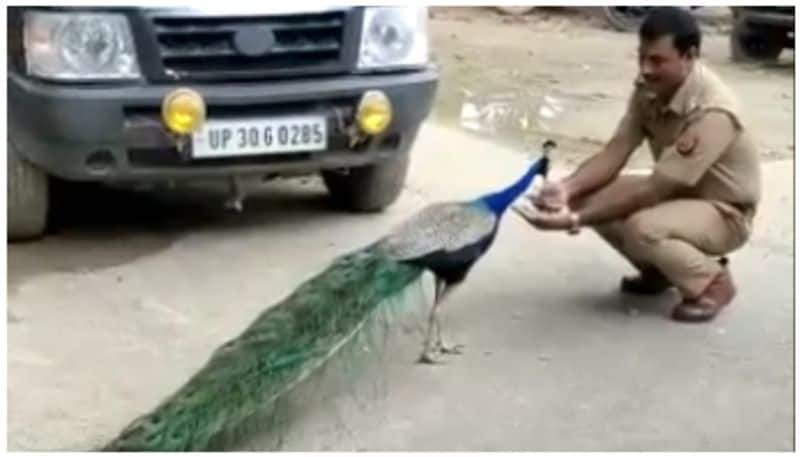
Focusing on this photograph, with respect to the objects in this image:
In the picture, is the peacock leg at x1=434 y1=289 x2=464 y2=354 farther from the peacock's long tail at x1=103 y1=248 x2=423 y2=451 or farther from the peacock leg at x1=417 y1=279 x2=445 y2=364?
the peacock's long tail at x1=103 y1=248 x2=423 y2=451

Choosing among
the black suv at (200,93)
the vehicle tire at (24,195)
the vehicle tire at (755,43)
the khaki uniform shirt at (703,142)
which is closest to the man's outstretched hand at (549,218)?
the khaki uniform shirt at (703,142)

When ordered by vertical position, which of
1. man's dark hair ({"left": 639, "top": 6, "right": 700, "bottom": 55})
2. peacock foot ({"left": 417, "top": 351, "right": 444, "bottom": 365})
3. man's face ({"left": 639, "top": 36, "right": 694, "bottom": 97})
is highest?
man's dark hair ({"left": 639, "top": 6, "right": 700, "bottom": 55})

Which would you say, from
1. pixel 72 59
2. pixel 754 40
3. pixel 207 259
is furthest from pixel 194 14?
pixel 754 40

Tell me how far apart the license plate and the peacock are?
985 mm

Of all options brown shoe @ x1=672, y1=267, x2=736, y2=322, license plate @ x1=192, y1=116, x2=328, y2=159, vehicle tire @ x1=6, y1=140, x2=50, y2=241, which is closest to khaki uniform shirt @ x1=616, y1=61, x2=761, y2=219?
brown shoe @ x1=672, y1=267, x2=736, y2=322

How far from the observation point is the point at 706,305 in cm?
524

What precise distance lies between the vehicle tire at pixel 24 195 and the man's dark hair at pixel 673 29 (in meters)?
2.25

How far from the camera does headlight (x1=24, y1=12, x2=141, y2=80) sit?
561 cm

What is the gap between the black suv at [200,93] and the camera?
561 cm

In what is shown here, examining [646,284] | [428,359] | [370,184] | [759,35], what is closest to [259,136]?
[370,184]

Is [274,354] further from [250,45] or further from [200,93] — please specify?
[250,45]

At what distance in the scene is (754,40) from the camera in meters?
13.4

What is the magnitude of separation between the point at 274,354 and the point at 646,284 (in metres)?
1.71

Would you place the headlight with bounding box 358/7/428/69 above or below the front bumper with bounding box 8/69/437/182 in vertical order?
above
